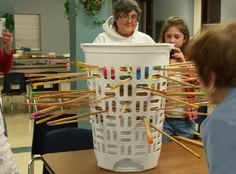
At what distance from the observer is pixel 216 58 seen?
0.89 metres

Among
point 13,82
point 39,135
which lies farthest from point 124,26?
point 13,82

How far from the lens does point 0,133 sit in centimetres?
170

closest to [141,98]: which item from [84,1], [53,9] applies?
[84,1]

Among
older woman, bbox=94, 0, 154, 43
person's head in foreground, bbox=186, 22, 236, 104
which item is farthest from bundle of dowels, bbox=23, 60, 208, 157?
older woman, bbox=94, 0, 154, 43

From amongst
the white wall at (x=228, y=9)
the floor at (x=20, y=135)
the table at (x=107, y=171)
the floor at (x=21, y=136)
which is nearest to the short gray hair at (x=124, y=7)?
the table at (x=107, y=171)

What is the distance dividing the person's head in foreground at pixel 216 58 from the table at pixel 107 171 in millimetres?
513

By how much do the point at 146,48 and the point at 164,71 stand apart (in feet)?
0.38

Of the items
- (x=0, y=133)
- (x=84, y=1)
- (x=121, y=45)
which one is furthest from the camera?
(x=84, y=1)

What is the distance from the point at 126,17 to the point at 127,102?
93 centimetres

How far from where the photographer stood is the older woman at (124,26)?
2125mm

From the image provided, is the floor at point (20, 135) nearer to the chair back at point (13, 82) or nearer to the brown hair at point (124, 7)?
the chair back at point (13, 82)

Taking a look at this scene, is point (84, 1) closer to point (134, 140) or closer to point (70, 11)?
point (70, 11)

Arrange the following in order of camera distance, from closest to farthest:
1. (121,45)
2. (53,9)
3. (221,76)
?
(221,76)
(121,45)
(53,9)

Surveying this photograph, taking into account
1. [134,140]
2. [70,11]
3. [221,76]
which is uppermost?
[70,11]
